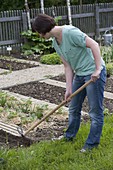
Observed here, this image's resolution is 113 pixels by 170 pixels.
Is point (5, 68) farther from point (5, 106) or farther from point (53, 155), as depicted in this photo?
point (53, 155)

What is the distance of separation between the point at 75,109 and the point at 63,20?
10.4 m

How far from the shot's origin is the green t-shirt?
409cm

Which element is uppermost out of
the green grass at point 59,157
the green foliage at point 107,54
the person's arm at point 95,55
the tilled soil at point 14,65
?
the person's arm at point 95,55

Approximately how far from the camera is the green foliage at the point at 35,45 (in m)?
12.4

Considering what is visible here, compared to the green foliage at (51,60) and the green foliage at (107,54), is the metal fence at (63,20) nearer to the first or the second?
the green foliage at (51,60)

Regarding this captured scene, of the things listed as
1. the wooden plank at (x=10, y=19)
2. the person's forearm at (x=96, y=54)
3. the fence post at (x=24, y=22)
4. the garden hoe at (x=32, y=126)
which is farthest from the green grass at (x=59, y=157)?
the fence post at (x=24, y=22)

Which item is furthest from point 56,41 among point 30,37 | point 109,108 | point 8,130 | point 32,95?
point 30,37

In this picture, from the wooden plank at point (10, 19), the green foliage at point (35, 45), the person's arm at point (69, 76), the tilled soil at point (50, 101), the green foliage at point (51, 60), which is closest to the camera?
the person's arm at point (69, 76)

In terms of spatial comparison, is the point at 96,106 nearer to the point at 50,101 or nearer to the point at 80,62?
the point at 80,62

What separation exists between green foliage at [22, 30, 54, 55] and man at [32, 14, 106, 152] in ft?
26.1

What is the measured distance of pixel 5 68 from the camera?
33.7ft

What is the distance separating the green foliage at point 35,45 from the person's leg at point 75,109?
776 centimetres

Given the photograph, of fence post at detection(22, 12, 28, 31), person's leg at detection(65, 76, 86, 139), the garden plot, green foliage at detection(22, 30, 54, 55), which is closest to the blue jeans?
person's leg at detection(65, 76, 86, 139)

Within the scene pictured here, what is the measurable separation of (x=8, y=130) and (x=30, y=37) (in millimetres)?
7989
